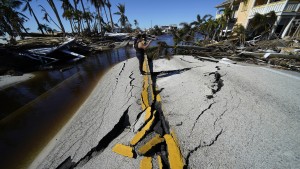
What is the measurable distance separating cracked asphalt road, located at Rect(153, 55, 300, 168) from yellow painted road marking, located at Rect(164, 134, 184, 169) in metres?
0.09

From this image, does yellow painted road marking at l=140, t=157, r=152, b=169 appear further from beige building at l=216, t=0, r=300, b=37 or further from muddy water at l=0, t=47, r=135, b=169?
beige building at l=216, t=0, r=300, b=37

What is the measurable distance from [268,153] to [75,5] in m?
33.7

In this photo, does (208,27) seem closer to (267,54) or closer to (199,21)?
(199,21)

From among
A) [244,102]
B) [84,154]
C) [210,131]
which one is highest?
[244,102]

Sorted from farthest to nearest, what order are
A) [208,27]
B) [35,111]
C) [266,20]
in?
[208,27] < [266,20] < [35,111]

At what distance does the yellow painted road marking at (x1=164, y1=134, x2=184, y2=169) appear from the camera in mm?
1885

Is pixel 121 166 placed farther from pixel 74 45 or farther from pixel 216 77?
pixel 74 45

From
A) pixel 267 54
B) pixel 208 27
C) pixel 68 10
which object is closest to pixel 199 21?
pixel 208 27

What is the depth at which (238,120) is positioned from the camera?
249 centimetres

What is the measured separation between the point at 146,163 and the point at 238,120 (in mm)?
1785

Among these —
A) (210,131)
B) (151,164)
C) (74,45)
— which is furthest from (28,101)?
(74,45)

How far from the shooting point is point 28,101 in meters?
6.25

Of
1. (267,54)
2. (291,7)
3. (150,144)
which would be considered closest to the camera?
(150,144)

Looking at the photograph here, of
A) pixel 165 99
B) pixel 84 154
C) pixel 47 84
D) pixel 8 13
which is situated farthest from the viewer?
pixel 8 13
